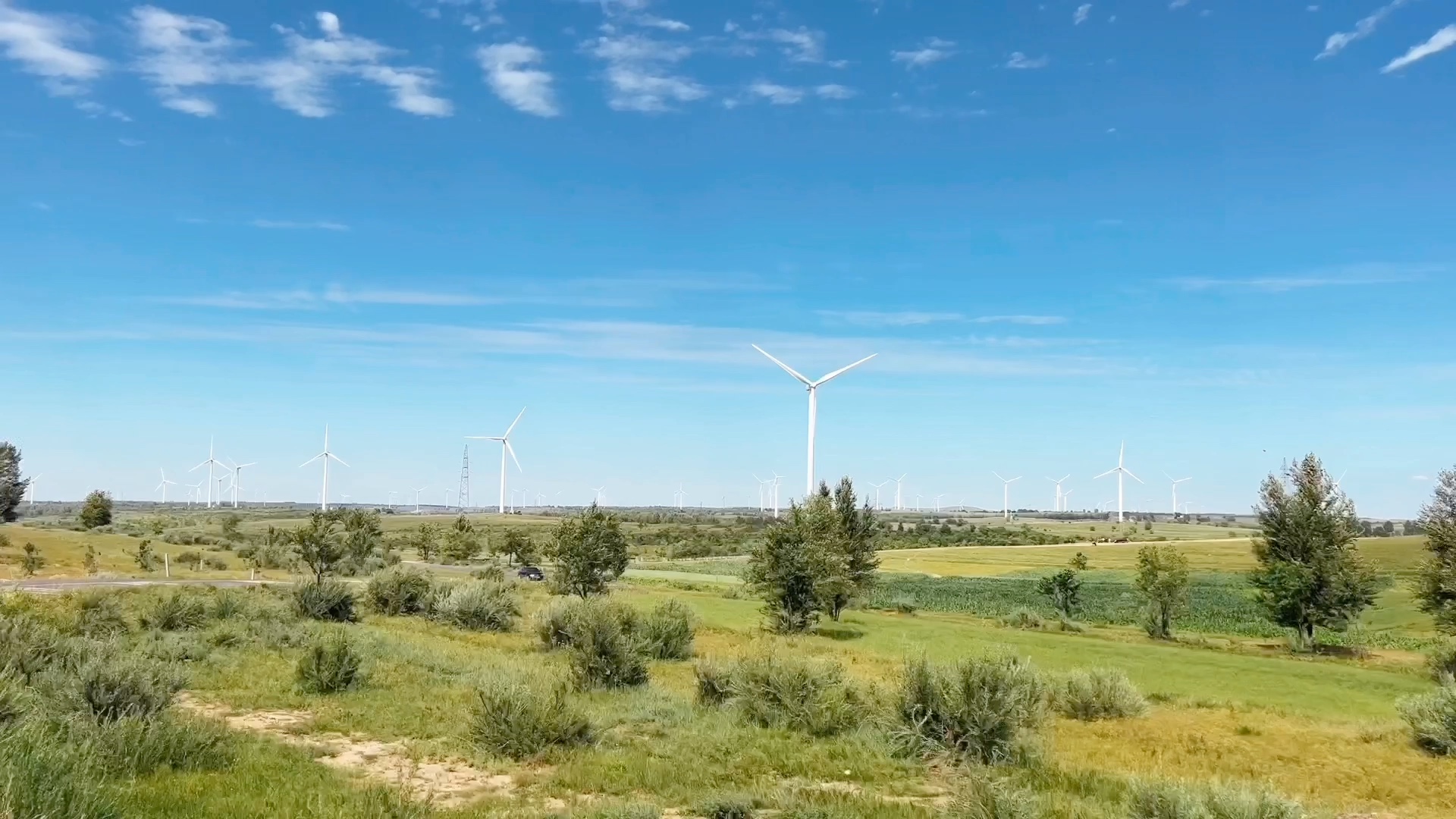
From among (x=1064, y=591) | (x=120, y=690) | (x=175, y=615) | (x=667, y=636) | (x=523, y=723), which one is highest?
(x=120, y=690)

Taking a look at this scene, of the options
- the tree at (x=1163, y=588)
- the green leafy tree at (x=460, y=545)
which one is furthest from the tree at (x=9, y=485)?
the tree at (x=1163, y=588)

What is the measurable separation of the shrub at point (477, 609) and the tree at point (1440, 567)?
34.4m

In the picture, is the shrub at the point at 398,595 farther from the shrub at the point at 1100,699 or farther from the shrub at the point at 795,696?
the shrub at the point at 1100,699

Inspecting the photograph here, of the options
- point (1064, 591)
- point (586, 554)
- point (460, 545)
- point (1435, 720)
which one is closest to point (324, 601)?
point (586, 554)

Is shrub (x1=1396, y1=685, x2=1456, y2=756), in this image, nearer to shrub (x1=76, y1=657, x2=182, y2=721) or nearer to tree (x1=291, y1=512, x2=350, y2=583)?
shrub (x1=76, y1=657, x2=182, y2=721)

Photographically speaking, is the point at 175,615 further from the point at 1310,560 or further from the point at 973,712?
the point at 1310,560

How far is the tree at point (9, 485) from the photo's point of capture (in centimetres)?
7956

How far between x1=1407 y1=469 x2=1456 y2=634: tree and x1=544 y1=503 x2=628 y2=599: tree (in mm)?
36578

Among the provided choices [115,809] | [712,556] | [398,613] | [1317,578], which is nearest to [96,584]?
[398,613]

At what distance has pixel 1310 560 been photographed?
40594 millimetres

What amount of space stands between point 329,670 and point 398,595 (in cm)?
2135

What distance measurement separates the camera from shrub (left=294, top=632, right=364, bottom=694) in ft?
65.5

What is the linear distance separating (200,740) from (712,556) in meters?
107

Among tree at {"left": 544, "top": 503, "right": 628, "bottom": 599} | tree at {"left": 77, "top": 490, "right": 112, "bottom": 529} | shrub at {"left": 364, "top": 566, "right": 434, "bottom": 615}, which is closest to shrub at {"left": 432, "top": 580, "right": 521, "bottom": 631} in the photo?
shrub at {"left": 364, "top": 566, "right": 434, "bottom": 615}
